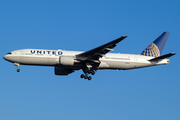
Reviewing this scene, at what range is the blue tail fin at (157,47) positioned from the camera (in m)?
46.7

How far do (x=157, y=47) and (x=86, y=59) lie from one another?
43.2 feet

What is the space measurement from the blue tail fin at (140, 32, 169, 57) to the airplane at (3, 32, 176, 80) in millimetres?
1856

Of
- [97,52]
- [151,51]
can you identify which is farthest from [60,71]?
[151,51]

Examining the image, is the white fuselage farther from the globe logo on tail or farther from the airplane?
the globe logo on tail

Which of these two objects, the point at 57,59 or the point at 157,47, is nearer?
the point at 57,59

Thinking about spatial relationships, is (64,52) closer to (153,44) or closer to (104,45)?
(104,45)

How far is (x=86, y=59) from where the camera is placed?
40812 millimetres

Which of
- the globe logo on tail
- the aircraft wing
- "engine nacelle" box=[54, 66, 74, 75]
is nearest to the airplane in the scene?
the aircraft wing

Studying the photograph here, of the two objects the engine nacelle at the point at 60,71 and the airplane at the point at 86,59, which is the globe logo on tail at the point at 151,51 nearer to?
the airplane at the point at 86,59

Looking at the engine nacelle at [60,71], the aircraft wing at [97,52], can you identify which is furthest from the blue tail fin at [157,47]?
the engine nacelle at [60,71]

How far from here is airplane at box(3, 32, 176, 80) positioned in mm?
40281

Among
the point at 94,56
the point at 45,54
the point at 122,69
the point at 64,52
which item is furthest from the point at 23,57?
the point at 122,69

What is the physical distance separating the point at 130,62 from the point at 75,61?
26.4 feet

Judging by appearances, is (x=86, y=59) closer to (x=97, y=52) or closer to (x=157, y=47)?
(x=97, y=52)
